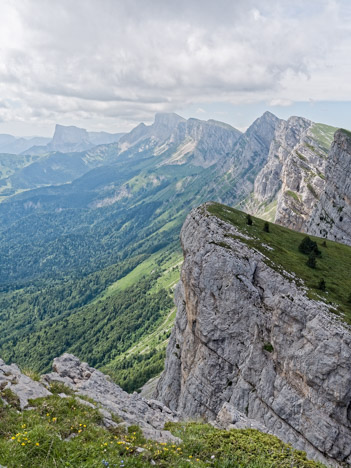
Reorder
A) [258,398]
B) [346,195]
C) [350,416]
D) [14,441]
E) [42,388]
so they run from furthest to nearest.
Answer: [346,195], [258,398], [350,416], [42,388], [14,441]

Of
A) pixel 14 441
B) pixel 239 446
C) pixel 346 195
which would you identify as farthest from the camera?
pixel 346 195

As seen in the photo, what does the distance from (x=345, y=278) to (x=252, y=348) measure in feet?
77.0

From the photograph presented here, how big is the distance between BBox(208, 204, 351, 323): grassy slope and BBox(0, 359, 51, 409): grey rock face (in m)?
41.4

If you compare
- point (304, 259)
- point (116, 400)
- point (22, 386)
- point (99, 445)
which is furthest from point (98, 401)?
point (304, 259)

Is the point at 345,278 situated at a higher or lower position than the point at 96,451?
higher

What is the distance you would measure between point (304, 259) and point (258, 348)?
21.6m

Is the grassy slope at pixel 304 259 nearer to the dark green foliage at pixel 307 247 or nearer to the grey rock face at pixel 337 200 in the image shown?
the dark green foliage at pixel 307 247

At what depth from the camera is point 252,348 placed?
54.5 m

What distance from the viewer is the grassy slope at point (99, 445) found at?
1459cm

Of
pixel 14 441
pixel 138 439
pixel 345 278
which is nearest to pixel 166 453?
pixel 138 439

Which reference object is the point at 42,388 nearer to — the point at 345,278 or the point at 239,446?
the point at 239,446

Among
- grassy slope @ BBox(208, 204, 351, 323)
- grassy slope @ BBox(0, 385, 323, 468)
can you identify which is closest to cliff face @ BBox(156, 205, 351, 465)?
grassy slope @ BBox(208, 204, 351, 323)

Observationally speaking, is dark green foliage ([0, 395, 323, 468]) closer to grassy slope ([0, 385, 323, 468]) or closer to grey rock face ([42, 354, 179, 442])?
grassy slope ([0, 385, 323, 468])

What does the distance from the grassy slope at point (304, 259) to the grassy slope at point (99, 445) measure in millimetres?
32036
